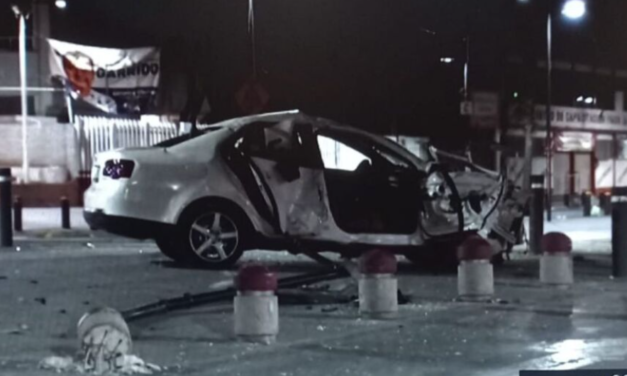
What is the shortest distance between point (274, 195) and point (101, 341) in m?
5.31

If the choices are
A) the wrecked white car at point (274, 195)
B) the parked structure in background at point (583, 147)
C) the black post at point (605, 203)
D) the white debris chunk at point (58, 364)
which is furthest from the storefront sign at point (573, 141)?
the white debris chunk at point (58, 364)

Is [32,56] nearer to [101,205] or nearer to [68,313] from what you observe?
[101,205]

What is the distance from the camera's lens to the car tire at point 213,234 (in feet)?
42.2

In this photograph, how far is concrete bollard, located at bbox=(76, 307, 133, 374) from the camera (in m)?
7.78

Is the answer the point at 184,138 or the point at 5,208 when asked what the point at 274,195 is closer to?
the point at 184,138

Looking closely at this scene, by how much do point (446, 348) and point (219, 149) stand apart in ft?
16.2

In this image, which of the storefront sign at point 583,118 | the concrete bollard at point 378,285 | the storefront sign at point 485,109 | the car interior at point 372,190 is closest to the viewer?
the concrete bollard at point 378,285

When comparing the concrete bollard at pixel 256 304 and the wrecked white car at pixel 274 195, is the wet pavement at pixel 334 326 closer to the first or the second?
the concrete bollard at pixel 256 304

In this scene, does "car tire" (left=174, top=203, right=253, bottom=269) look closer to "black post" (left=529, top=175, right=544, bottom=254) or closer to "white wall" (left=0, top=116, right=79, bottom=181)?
"black post" (left=529, top=175, right=544, bottom=254)

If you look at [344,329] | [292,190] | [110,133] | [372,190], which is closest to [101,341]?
[344,329]

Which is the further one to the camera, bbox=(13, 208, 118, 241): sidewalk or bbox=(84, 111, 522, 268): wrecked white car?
bbox=(13, 208, 118, 241): sidewalk

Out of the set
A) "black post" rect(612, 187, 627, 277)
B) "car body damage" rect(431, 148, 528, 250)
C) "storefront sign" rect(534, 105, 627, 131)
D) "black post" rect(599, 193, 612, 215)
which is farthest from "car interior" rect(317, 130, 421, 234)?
"storefront sign" rect(534, 105, 627, 131)

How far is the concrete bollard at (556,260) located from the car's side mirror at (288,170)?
111 inches

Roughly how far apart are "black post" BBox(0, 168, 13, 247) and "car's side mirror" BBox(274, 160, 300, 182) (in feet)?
16.4
